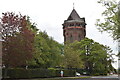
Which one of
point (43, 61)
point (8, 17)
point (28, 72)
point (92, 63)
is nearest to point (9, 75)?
point (28, 72)

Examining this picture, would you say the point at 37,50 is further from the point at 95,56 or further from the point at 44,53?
the point at 95,56

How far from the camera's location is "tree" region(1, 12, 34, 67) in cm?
3156

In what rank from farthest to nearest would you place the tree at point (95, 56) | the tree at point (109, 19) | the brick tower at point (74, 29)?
the brick tower at point (74, 29) < the tree at point (95, 56) < the tree at point (109, 19)

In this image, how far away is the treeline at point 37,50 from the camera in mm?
31828

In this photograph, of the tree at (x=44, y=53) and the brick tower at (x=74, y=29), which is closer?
the tree at (x=44, y=53)

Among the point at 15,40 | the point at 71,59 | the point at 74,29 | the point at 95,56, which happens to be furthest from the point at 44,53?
the point at 74,29

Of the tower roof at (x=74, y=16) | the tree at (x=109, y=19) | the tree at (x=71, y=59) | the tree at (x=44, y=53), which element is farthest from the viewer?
the tower roof at (x=74, y=16)

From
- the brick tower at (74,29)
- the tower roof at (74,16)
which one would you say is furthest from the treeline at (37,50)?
the tower roof at (74,16)

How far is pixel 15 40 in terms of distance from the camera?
104 feet

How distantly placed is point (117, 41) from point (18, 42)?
13130mm

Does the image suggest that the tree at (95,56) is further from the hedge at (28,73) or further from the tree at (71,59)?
the hedge at (28,73)

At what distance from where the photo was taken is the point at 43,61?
160 feet

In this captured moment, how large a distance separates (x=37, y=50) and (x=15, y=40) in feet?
37.5

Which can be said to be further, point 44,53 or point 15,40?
point 44,53
